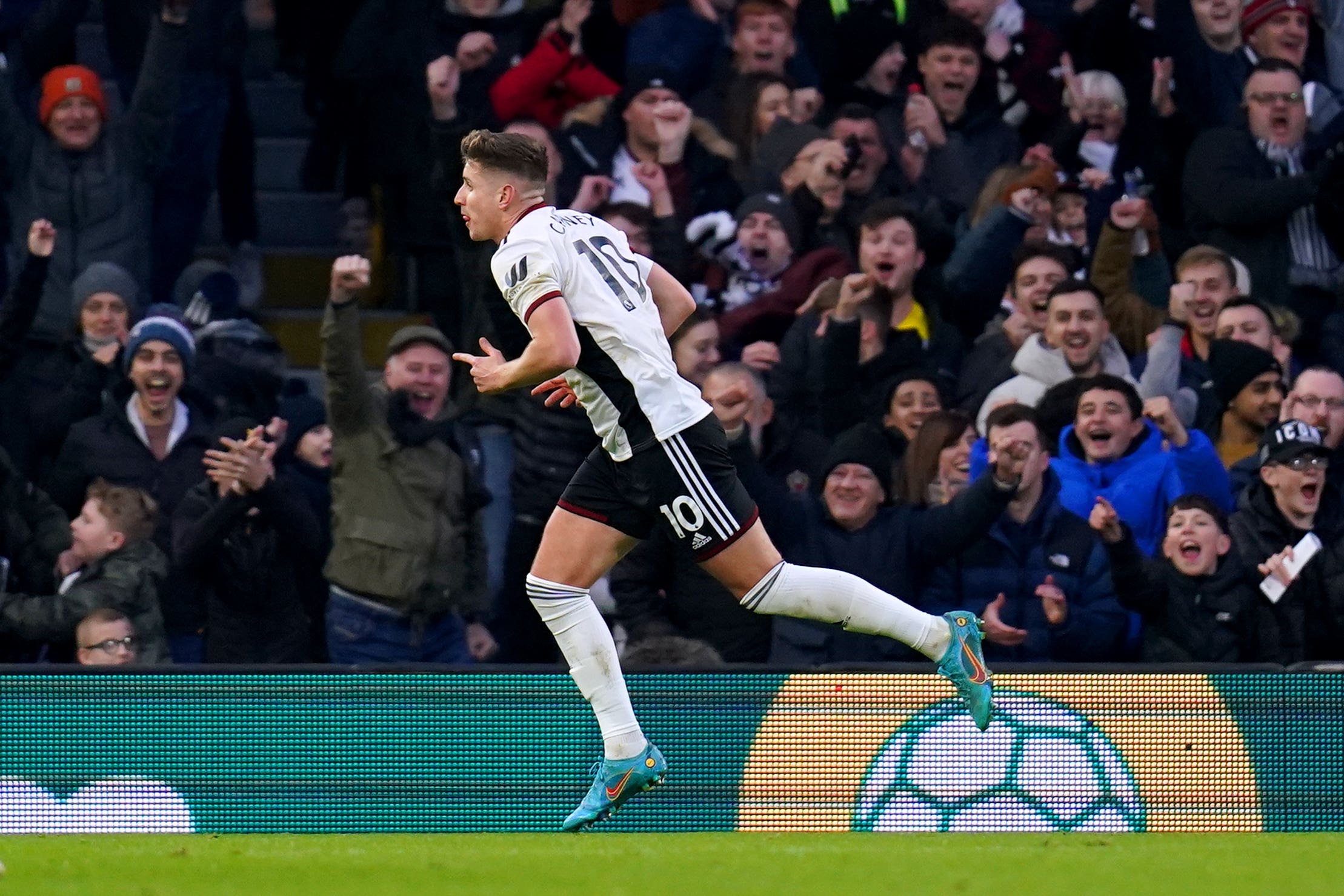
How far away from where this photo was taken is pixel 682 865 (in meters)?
5.54

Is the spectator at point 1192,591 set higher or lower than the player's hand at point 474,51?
lower

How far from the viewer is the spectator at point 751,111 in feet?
34.0

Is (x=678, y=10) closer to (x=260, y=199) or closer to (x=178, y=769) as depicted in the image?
(x=260, y=199)

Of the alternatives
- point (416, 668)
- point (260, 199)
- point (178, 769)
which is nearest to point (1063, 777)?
point (416, 668)

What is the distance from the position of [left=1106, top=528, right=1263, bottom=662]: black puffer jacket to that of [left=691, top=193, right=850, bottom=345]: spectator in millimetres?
2103

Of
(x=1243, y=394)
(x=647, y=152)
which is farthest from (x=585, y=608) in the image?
(x=647, y=152)

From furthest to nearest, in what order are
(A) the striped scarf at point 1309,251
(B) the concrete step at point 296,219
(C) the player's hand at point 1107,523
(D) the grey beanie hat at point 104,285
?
1. (B) the concrete step at point 296,219
2. (A) the striped scarf at point 1309,251
3. (D) the grey beanie hat at point 104,285
4. (C) the player's hand at point 1107,523

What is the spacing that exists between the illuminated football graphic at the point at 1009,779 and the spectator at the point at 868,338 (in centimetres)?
247

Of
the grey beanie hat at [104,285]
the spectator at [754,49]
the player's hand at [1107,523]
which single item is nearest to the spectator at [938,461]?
the player's hand at [1107,523]

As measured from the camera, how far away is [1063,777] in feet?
22.9

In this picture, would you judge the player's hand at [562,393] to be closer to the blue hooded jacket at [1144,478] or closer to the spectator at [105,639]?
the spectator at [105,639]

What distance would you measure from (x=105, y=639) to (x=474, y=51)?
3640 millimetres

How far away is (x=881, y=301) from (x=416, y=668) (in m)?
3.35

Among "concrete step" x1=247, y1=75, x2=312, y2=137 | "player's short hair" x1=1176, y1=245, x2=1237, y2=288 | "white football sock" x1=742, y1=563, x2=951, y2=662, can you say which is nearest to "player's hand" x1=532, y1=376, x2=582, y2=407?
"white football sock" x1=742, y1=563, x2=951, y2=662
